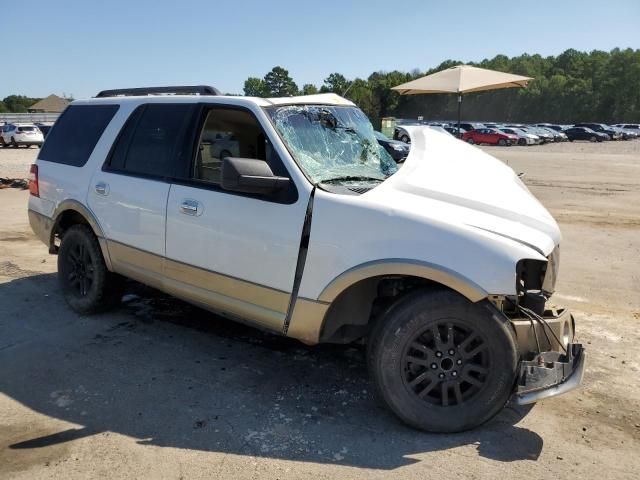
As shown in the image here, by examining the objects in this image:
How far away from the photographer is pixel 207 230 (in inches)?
151

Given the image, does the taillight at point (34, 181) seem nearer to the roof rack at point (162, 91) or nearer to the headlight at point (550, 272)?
the roof rack at point (162, 91)

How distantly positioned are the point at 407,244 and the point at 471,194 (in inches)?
23.8

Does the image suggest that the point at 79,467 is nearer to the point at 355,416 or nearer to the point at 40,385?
the point at 40,385

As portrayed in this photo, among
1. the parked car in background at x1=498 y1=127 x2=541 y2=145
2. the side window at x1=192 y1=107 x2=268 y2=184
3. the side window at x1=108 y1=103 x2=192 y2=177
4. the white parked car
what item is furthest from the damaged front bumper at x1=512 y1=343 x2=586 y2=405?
the parked car in background at x1=498 y1=127 x2=541 y2=145

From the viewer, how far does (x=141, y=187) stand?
14.2 ft

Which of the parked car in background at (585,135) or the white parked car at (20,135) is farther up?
the parked car in background at (585,135)

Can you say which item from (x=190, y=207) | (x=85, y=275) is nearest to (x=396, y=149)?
(x=190, y=207)

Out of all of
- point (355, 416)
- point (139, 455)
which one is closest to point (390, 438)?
point (355, 416)

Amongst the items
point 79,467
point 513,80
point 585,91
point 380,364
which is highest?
point 585,91

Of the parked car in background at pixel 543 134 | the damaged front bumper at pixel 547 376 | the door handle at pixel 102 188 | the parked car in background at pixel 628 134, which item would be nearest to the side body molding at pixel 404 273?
the damaged front bumper at pixel 547 376

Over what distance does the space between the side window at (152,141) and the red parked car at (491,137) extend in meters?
40.9

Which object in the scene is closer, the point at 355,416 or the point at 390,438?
the point at 390,438

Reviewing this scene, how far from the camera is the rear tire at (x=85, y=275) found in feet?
16.2

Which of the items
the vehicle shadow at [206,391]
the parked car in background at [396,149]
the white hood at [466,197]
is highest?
the parked car in background at [396,149]
